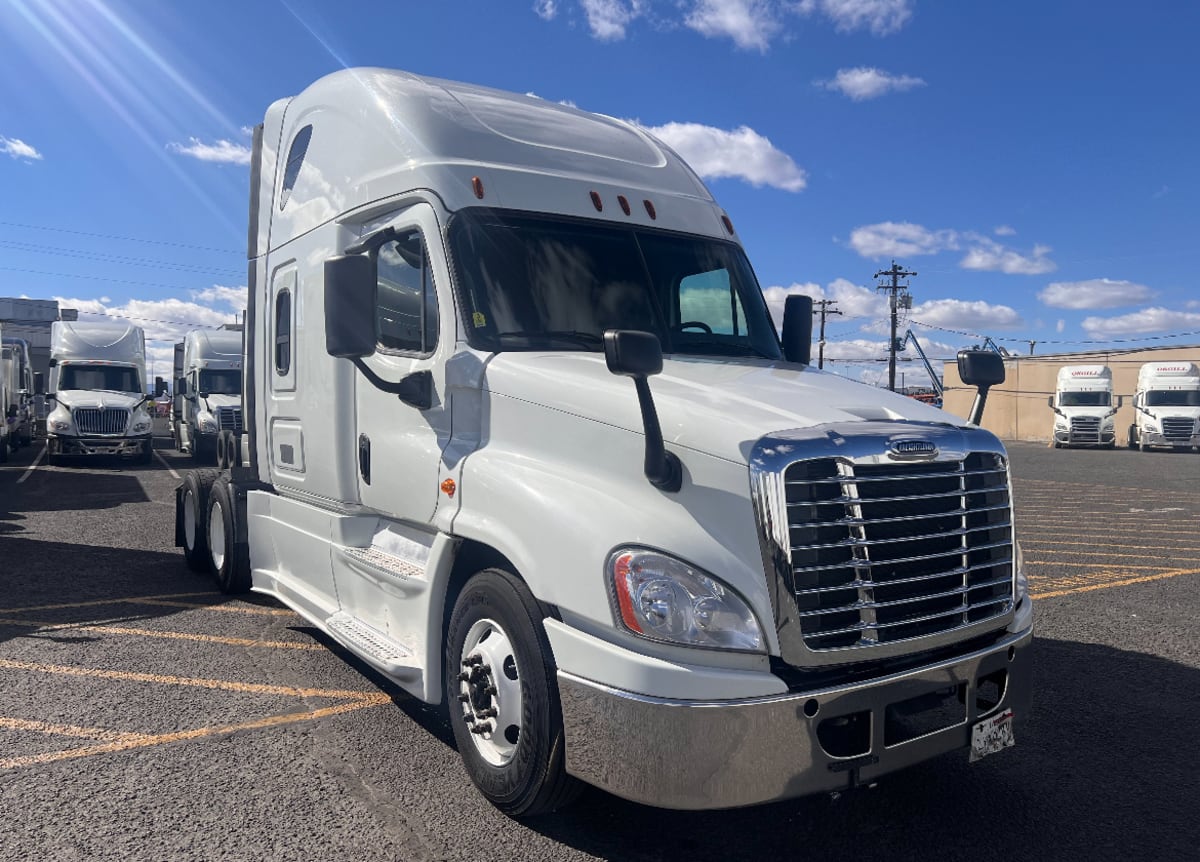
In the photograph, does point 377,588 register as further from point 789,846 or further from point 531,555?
point 789,846

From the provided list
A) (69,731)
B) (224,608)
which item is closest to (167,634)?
(224,608)

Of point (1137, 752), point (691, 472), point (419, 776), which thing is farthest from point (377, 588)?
point (1137, 752)

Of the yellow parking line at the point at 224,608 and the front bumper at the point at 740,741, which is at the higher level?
the front bumper at the point at 740,741

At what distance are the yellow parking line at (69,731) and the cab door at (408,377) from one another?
5.23 feet

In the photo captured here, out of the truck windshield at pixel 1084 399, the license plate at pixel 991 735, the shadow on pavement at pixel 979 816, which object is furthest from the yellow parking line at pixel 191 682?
the truck windshield at pixel 1084 399

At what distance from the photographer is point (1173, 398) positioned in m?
34.7

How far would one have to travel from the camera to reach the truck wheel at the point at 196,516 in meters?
8.20

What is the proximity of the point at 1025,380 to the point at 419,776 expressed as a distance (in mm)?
58337

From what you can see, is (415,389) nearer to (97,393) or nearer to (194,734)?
(194,734)

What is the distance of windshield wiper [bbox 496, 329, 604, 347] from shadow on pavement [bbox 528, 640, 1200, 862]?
6.38ft

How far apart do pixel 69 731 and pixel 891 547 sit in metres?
4.02

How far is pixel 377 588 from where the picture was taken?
4.78m

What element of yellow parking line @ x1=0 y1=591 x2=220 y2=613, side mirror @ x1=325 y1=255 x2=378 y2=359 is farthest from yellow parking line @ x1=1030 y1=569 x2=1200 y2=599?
yellow parking line @ x1=0 y1=591 x2=220 y2=613

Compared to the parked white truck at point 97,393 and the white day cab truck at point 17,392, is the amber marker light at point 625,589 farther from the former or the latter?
the white day cab truck at point 17,392
